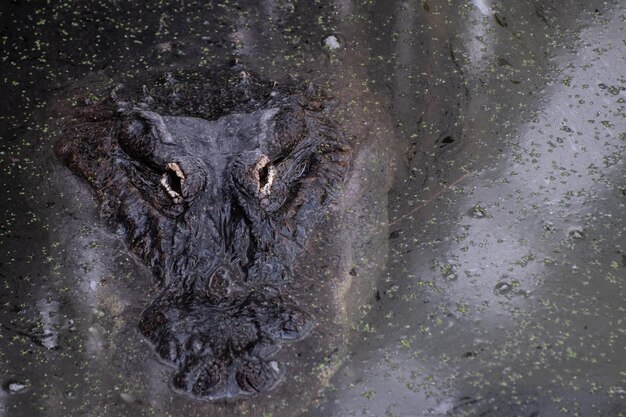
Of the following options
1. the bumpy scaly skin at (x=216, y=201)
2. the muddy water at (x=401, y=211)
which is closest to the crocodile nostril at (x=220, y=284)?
the bumpy scaly skin at (x=216, y=201)

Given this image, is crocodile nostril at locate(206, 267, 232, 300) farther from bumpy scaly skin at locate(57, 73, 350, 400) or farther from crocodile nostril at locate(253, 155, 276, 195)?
crocodile nostril at locate(253, 155, 276, 195)

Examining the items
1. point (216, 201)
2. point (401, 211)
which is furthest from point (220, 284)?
point (401, 211)

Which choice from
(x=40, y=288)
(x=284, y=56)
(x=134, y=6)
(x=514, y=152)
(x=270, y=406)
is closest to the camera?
(x=270, y=406)

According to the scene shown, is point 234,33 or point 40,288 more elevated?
point 234,33

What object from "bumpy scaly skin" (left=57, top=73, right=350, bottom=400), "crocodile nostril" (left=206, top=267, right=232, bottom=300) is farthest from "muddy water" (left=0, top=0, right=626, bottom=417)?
"crocodile nostril" (left=206, top=267, right=232, bottom=300)

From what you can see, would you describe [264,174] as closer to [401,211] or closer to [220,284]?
[220,284]

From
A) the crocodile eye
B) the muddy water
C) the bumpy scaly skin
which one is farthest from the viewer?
the crocodile eye

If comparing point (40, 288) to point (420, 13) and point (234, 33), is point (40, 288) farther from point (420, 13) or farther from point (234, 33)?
point (420, 13)

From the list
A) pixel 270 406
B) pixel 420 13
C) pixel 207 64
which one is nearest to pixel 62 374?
pixel 270 406
